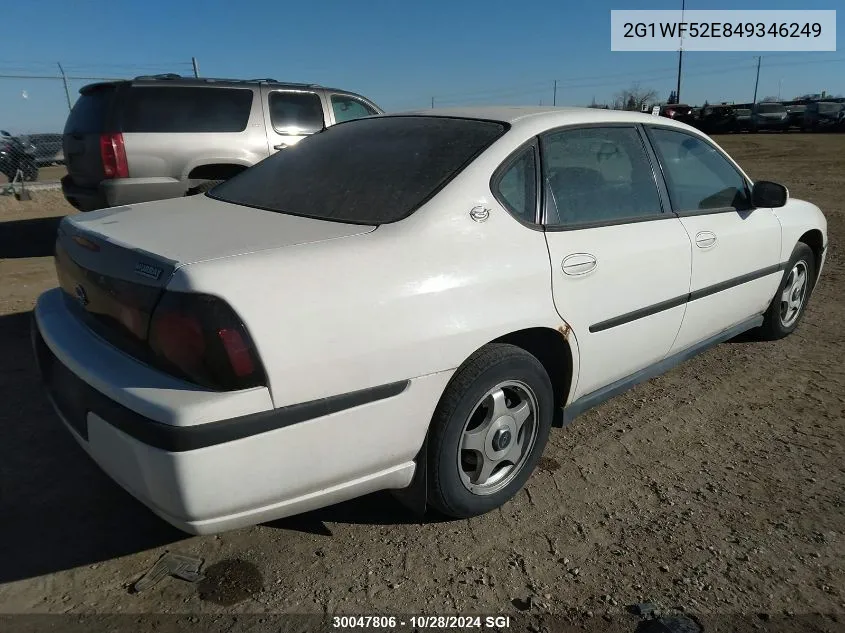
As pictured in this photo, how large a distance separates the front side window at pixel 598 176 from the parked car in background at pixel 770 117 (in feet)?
106

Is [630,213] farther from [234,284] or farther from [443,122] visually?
[234,284]

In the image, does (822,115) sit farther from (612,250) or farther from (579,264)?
(579,264)

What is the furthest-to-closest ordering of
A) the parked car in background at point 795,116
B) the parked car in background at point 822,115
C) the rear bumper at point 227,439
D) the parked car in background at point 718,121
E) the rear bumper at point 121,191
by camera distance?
1. the parked car in background at point 718,121
2. the parked car in background at point 795,116
3. the parked car in background at point 822,115
4. the rear bumper at point 121,191
5. the rear bumper at point 227,439

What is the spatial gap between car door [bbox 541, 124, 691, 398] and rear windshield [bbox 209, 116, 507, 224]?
41cm

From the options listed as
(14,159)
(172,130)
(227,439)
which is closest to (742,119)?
(14,159)

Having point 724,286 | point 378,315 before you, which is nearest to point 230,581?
point 378,315

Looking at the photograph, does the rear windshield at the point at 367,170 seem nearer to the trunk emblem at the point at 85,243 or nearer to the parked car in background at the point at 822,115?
the trunk emblem at the point at 85,243

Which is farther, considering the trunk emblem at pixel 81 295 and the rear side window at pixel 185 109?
the rear side window at pixel 185 109

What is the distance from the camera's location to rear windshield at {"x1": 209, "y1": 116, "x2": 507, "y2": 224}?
239 cm

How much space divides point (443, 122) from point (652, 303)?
1292 mm

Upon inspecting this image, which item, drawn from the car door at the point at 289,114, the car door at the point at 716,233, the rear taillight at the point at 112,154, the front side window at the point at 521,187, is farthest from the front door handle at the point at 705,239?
the rear taillight at the point at 112,154

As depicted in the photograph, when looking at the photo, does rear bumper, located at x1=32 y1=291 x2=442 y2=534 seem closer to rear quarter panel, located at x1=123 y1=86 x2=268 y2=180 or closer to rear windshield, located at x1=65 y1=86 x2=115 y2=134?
rear quarter panel, located at x1=123 y1=86 x2=268 y2=180

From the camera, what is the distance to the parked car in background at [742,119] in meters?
31.2

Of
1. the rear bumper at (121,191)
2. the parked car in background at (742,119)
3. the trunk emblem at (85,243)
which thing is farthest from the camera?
the parked car in background at (742,119)
